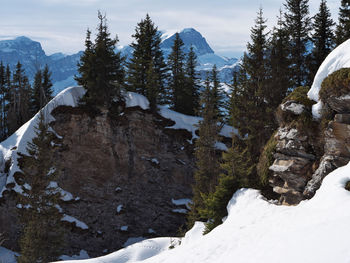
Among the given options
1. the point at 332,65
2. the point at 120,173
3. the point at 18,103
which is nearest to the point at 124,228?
the point at 120,173

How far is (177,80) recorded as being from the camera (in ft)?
122

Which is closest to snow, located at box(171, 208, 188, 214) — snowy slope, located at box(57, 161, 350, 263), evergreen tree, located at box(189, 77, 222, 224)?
evergreen tree, located at box(189, 77, 222, 224)

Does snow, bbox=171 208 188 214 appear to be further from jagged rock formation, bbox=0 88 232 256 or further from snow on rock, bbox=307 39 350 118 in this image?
snow on rock, bbox=307 39 350 118

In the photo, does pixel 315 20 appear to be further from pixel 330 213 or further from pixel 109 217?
pixel 109 217

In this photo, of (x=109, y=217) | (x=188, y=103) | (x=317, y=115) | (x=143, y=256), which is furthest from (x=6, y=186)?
(x=317, y=115)

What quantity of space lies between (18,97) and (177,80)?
95.6ft

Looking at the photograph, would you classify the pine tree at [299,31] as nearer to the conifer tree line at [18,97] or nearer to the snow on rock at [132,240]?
the snow on rock at [132,240]

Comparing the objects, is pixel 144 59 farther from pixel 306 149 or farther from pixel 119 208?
pixel 306 149

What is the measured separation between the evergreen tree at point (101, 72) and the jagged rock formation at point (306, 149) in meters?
21.7

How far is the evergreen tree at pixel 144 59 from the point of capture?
34.8 meters

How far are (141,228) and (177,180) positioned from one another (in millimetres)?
6986

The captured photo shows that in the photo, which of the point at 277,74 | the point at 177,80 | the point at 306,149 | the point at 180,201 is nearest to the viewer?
the point at 306,149

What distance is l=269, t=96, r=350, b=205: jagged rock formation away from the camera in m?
10.5

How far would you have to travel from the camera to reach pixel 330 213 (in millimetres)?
7828
